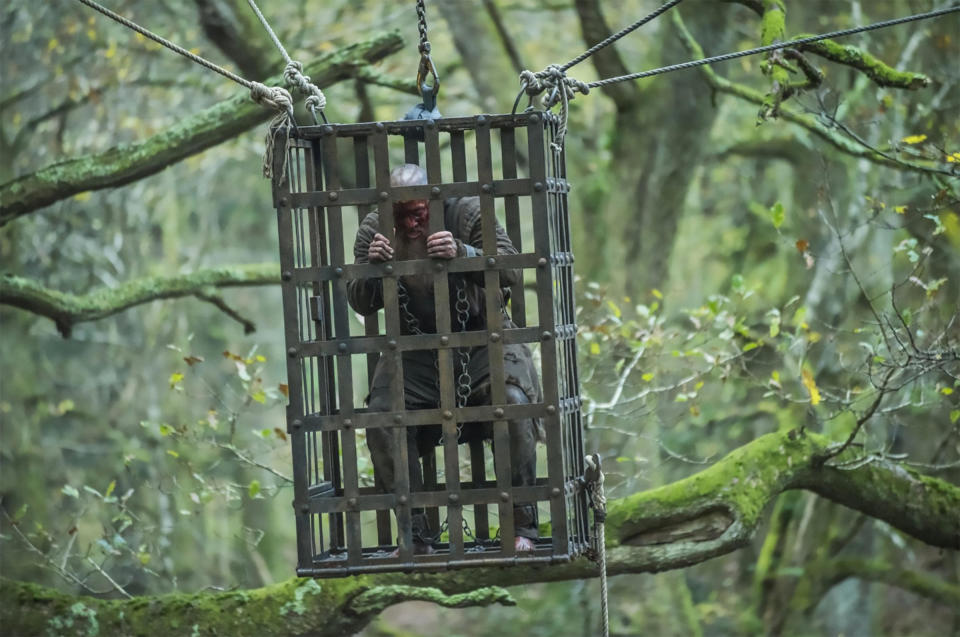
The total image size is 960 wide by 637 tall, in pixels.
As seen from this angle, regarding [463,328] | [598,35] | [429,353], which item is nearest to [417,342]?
[463,328]

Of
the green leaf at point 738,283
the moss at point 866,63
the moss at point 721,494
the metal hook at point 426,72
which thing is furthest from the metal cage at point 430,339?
the green leaf at point 738,283

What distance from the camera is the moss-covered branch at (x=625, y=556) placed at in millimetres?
6137

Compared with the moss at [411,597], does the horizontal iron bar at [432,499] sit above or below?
above

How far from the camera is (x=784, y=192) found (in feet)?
44.4

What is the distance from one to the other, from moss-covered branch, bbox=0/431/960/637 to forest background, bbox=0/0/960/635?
0.8 inches

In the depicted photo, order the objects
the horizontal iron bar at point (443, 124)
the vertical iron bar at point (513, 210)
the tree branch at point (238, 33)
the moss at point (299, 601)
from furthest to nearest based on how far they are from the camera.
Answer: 1. the tree branch at point (238, 33)
2. the moss at point (299, 601)
3. the vertical iron bar at point (513, 210)
4. the horizontal iron bar at point (443, 124)

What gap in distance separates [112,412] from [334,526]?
11730mm

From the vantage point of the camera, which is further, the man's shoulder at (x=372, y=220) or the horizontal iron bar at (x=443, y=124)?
the man's shoulder at (x=372, y=220)

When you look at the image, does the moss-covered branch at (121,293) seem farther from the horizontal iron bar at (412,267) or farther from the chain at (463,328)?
the chain at (463,328)

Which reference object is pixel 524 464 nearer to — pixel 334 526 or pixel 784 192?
pixel 334 526

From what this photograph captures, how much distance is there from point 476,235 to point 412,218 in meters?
0.25

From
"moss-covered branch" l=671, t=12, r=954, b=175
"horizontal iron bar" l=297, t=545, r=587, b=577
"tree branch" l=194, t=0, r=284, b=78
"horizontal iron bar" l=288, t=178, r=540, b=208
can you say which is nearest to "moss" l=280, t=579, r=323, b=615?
"horizontal iron bar" l=297, t=545, r=587, b=577

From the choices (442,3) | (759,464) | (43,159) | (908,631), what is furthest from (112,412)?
(759,464)

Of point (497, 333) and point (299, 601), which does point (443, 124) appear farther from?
point (299, 601)
